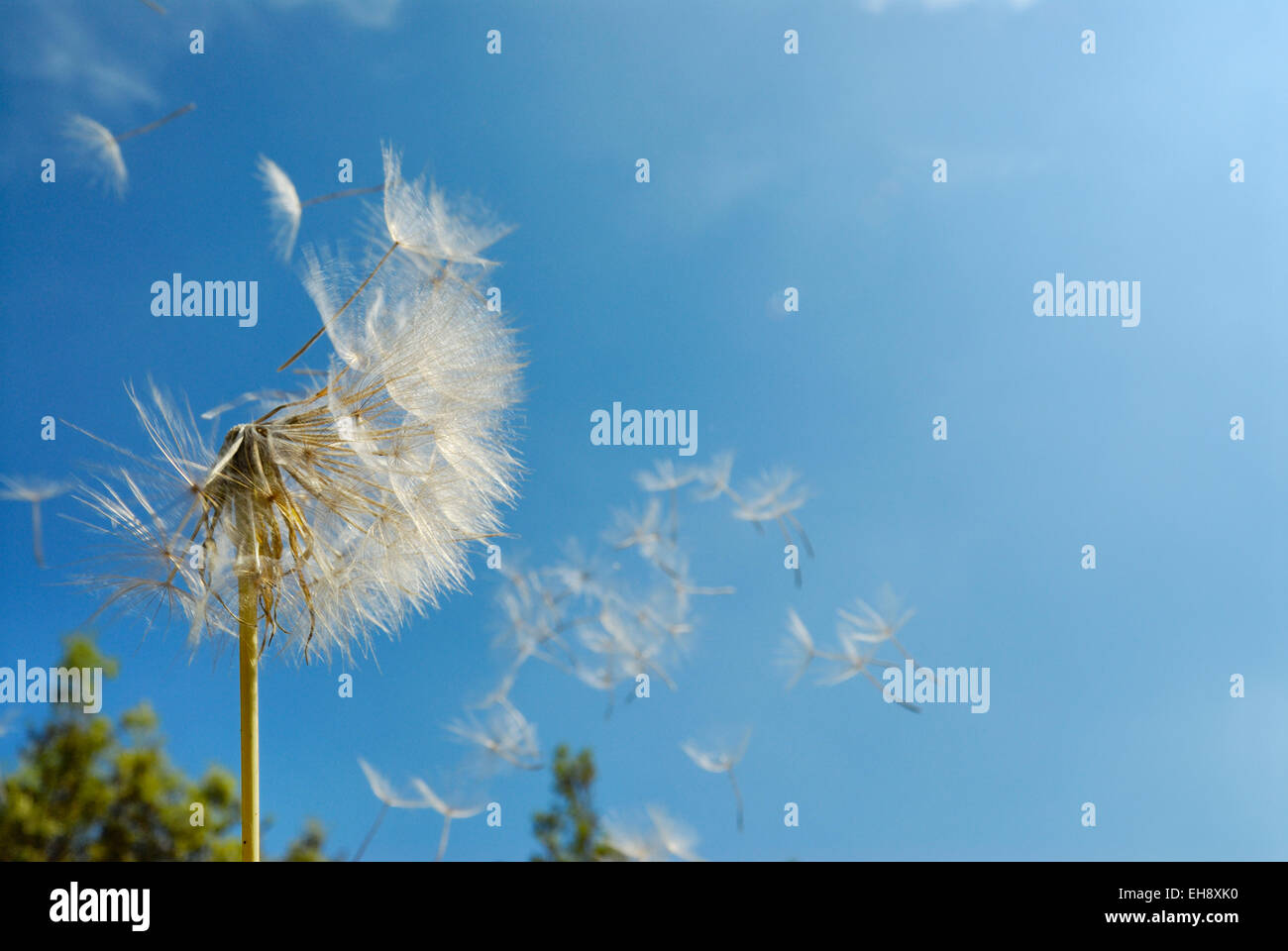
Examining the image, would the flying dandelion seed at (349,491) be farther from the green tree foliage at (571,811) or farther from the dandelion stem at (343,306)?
the green tree foliage at (571,811)

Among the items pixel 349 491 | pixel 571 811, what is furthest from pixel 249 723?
pixel 571 811

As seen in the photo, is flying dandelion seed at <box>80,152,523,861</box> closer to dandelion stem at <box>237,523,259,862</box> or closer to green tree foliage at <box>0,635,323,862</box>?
dandelion stem at <box>237,523,259,862</box>

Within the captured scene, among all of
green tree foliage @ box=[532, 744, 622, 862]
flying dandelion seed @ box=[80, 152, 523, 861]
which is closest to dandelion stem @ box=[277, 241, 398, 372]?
flying dandelion seed @ box=[80, 152, 523, 861]

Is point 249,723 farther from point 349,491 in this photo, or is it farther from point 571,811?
point 571,811

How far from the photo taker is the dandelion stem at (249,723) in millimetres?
3600

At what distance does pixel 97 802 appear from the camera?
10016 millimetres

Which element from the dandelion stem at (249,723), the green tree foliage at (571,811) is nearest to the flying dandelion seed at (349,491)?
the dandelion stem at (249,723)

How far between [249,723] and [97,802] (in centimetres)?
853

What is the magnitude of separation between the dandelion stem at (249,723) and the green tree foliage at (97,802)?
23.6 feet

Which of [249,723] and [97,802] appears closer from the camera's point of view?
[249,723]

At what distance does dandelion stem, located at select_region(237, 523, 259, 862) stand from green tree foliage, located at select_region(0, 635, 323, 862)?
7.19 meters

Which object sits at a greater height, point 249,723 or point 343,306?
point 343,306
